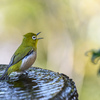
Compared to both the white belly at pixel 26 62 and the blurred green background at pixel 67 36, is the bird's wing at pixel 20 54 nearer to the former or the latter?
the white belly at pixel 26 62

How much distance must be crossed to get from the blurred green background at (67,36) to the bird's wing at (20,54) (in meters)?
4.28

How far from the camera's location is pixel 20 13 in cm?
862

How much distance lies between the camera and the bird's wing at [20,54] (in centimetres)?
279

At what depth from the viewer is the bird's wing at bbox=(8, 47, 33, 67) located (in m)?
2.79

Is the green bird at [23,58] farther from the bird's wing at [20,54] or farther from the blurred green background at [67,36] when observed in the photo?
the blurred green background at [67,36]

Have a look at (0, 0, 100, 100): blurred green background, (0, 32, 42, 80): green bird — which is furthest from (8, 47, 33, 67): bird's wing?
(0, 0, 100, 100): blurred green background

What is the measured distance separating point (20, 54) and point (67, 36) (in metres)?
4.99

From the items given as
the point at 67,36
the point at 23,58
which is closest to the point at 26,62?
the point at 23,58

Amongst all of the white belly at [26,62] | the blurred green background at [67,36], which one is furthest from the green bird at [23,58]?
the blurred green background at [67,36]

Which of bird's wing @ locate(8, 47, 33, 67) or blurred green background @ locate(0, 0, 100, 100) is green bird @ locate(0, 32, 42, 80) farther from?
blurred green background @ locate(0, 0, 100, 100)

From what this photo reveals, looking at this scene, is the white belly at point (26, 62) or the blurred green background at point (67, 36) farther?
the blurred green background at point (67, 36)

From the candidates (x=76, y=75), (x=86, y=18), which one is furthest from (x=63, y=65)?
(x=86, y=18)

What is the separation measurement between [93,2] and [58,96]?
6.16 meters

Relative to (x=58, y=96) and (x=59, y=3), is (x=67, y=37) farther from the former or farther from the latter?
(x=58, y=96)
